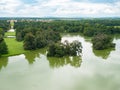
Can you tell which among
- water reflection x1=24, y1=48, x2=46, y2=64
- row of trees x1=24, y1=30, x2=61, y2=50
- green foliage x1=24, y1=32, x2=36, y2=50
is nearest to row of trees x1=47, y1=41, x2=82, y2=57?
water reflection x1=24, y1=48, x2=46, y2=64

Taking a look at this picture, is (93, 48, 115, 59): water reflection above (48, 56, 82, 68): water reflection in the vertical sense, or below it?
above

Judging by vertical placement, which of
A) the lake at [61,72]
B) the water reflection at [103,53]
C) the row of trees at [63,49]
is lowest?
the lake at [61,72]

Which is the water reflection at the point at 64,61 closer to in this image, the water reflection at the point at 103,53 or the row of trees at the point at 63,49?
the row of trees at the point at 63,49

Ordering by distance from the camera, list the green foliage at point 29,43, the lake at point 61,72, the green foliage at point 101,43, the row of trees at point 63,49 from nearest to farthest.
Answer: the lake at point 61,72 → the row of trees at point 63,49 → the green foliage at point 29,43 → the green foliage at point 101,43

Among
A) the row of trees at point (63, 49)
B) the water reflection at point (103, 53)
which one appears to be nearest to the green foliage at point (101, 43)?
the water reflection at point (103, 53)

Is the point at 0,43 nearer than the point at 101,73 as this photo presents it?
No

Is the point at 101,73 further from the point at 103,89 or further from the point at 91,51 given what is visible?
the point at 91,51

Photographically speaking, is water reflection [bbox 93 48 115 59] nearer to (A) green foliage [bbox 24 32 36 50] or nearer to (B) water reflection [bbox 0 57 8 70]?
(A) green foliage [bbox 24 32 36 50]

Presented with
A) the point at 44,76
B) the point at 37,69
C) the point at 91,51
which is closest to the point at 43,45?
the point at 91,51
